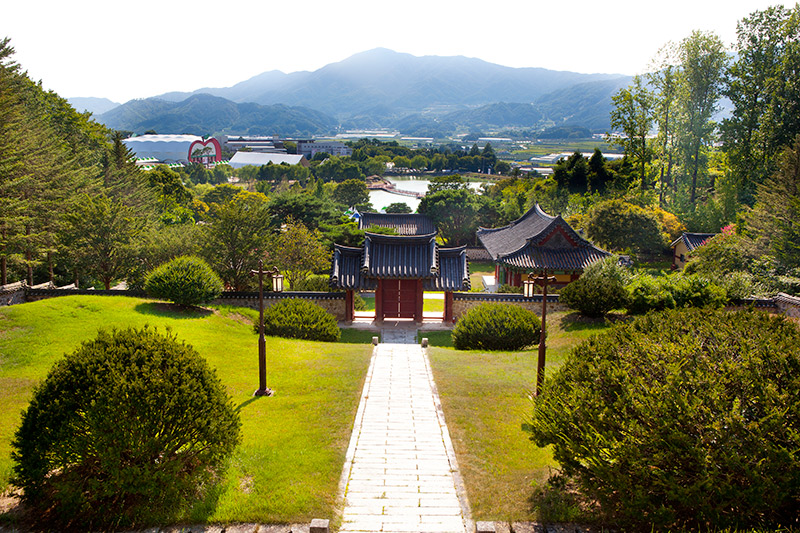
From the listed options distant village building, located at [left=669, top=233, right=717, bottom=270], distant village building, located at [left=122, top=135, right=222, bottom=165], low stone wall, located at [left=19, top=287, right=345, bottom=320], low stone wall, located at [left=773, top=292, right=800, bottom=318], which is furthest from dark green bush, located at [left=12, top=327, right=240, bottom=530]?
distant village building, located at [left=122, top=135, right=222, bottom=165]

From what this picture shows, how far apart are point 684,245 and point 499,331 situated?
95.9 ft

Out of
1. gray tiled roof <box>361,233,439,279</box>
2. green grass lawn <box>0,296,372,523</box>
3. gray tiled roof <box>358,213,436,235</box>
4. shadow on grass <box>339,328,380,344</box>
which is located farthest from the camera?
gray tiled roof <box>358,213,436,235</box>

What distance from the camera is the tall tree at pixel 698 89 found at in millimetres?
45062

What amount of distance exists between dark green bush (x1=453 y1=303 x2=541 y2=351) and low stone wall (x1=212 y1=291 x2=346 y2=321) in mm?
6735

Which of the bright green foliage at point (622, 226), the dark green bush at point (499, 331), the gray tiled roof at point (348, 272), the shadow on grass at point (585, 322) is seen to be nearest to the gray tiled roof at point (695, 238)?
the bright green foliage at point (622, 226)

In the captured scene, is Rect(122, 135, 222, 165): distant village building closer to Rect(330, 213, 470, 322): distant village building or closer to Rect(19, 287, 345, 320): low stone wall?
Rect(19, 287, 345, 320): low stone wall

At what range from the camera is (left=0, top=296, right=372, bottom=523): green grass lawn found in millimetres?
8367

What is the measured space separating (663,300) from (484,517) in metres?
14.3

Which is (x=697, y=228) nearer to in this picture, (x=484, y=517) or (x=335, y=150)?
(x=484, y=517)

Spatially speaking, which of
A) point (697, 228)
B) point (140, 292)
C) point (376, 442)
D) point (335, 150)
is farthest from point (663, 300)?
point (335, 150)

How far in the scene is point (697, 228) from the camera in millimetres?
45188

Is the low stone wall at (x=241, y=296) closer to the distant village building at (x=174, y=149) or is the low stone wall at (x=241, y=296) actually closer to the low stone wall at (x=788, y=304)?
the low stone wall at (x=788, y=304)

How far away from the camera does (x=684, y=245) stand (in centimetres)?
4106

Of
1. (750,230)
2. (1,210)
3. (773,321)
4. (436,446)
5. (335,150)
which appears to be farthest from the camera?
(335,150)
